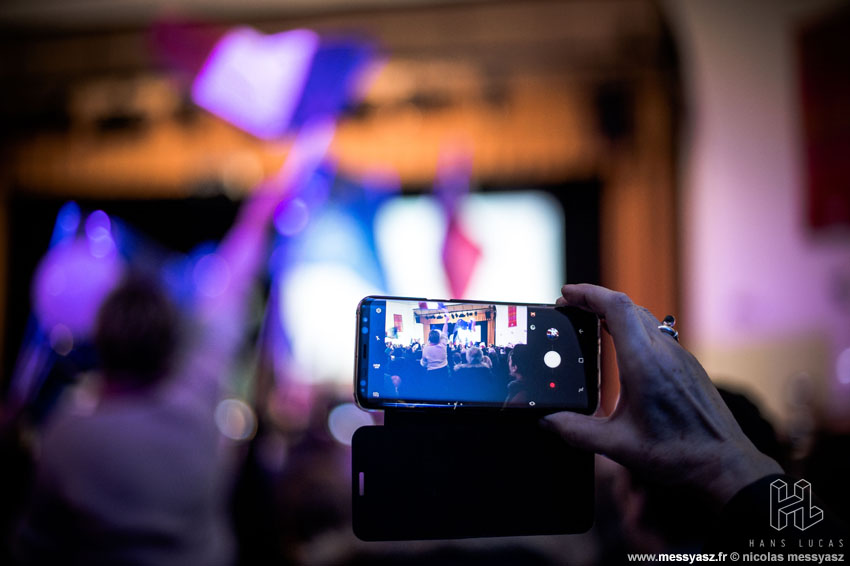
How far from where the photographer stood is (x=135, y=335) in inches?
49.6

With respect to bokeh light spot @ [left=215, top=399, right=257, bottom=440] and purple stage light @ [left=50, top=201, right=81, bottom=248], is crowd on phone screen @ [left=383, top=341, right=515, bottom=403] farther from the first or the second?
purple stage light @ [left=50, top=201, right=81, bottom=248]

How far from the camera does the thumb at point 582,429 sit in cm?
60

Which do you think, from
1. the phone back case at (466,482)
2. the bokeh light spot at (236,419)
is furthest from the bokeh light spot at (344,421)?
the phone back case at (466,482)

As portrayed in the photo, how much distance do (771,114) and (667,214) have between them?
71cm

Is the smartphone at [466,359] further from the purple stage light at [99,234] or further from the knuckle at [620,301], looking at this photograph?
the purple stage light at [99,234]

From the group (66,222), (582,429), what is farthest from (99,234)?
(582,429)

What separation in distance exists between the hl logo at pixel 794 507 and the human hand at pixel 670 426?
19 millimetres

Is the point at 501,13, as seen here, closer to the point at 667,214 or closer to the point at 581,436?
the point at 667,214

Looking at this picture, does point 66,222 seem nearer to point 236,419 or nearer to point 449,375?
point 236,419

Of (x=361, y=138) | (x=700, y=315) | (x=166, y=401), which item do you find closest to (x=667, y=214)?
(x=700, y=315)

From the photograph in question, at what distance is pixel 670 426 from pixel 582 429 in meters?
0.08

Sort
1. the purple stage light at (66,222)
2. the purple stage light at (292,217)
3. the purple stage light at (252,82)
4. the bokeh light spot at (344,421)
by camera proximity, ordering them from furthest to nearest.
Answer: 1. the purple stage light at (66,222)
2. the purple stage light at (292,217)
3. the bokeh light spot at (344,421)
4. the purple stage light at (252,82)

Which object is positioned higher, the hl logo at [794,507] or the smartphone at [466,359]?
the smartphone at [466,359]

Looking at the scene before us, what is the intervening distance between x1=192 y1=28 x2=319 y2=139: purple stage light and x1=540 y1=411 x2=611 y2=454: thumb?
1767 millimetres
